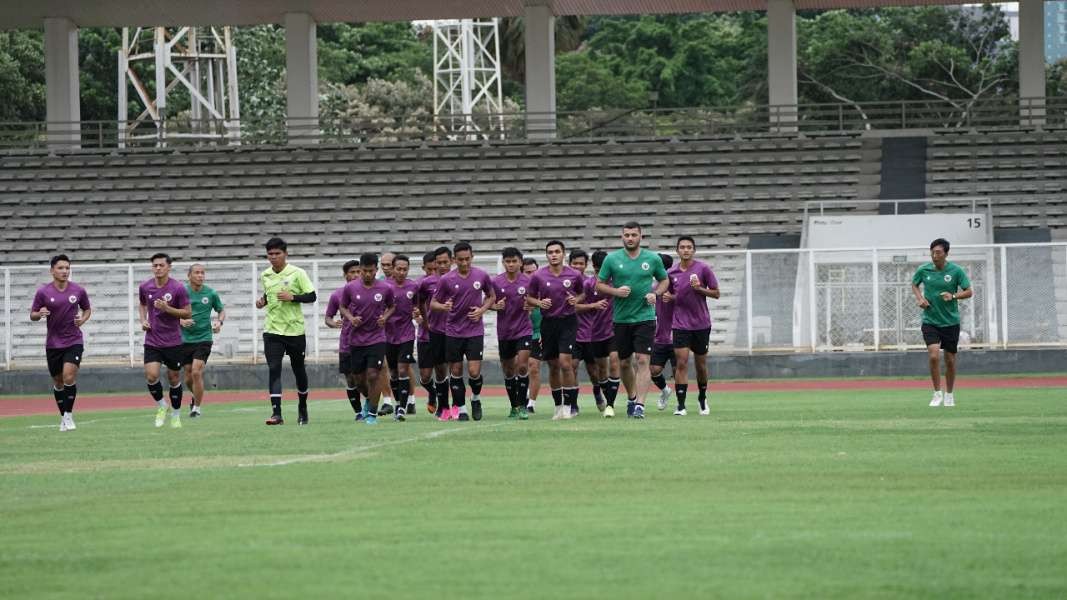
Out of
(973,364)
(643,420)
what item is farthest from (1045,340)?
(643,420)

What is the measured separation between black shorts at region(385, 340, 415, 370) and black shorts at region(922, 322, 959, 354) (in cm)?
650

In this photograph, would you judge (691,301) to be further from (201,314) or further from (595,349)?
(201,314)

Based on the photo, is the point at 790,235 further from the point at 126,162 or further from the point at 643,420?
the point at 643,420

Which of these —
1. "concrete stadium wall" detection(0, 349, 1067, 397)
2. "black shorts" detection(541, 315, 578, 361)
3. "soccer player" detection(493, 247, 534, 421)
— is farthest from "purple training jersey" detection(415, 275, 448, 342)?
"concrete stadium wall" detection(0, 349, 1067, 397)

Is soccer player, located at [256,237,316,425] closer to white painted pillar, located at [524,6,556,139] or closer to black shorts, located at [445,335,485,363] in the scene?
black shorts, located at [445,335,485,363]

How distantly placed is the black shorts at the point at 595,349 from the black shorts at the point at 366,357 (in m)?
2.32

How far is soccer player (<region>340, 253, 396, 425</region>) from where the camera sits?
20281mm

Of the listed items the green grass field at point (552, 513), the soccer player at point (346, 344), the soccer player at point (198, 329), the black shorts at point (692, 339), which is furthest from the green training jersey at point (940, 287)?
the soccer player at point (198, 329)

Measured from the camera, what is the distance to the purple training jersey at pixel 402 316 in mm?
21234

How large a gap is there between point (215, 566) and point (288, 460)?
611 cm

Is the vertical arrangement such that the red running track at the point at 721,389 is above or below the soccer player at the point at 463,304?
below

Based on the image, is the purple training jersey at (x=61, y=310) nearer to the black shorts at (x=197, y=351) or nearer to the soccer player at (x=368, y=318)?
the black shorts at (x=197, y=351)

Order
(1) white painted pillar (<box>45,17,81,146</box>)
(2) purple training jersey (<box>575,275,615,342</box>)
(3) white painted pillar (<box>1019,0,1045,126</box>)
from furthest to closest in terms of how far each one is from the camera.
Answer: (1) white painted pillar (<box>45,17,81,146</box>), (3) white painted pillar (<box>1019,0,1045,126</box>), (2) purple training jersey (<box>575,275,615,342</box>)

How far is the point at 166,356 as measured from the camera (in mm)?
21141
